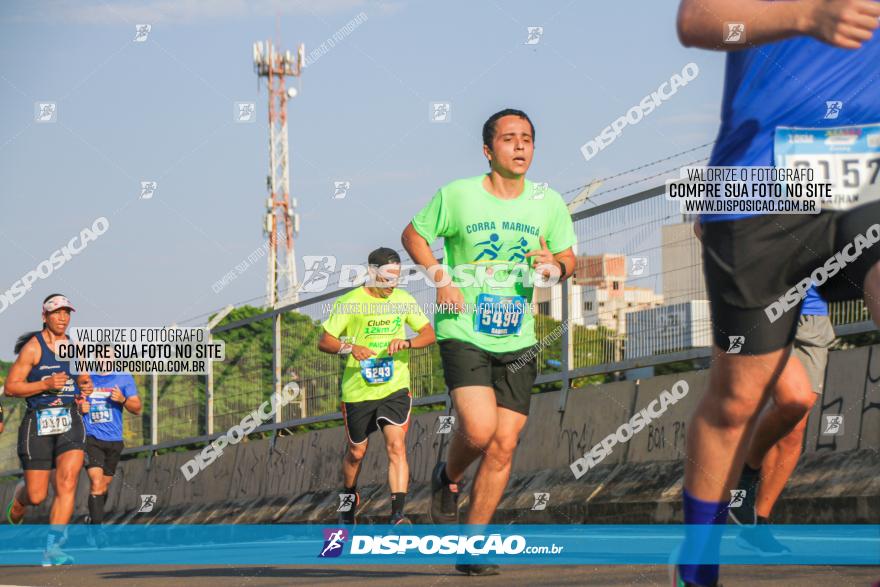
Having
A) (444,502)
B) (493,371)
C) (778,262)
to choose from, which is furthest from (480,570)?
(778,262)

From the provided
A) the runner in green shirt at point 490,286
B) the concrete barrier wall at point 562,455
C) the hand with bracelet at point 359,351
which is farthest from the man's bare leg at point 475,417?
the hand with bracelet at point 359,351

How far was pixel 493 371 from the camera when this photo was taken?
25.6ft

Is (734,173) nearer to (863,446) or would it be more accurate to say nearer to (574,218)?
(863,446)

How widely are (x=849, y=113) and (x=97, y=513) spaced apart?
12416 mm

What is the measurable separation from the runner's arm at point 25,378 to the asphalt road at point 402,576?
179 centimetres

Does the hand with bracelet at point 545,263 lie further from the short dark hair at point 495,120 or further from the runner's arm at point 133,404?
the runner's arm at point 133,404

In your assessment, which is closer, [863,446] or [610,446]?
[863,446]

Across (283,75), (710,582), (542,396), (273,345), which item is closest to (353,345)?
(542,396)

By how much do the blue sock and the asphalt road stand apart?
149 centimetres

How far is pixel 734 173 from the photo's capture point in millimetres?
4426

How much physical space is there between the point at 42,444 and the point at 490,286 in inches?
220

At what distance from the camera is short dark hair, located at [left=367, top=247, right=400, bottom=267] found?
12.0 metres

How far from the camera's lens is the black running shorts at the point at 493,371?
7.69 m

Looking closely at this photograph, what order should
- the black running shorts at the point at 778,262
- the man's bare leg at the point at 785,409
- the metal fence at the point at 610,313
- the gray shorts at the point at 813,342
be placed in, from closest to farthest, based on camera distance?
1. the black running shorts at the point at 778,262
2. the man's bare leg at the point at 785,409
3. the gray shorts at the point at 813,342
4. the metal fence at the point at 610,313
